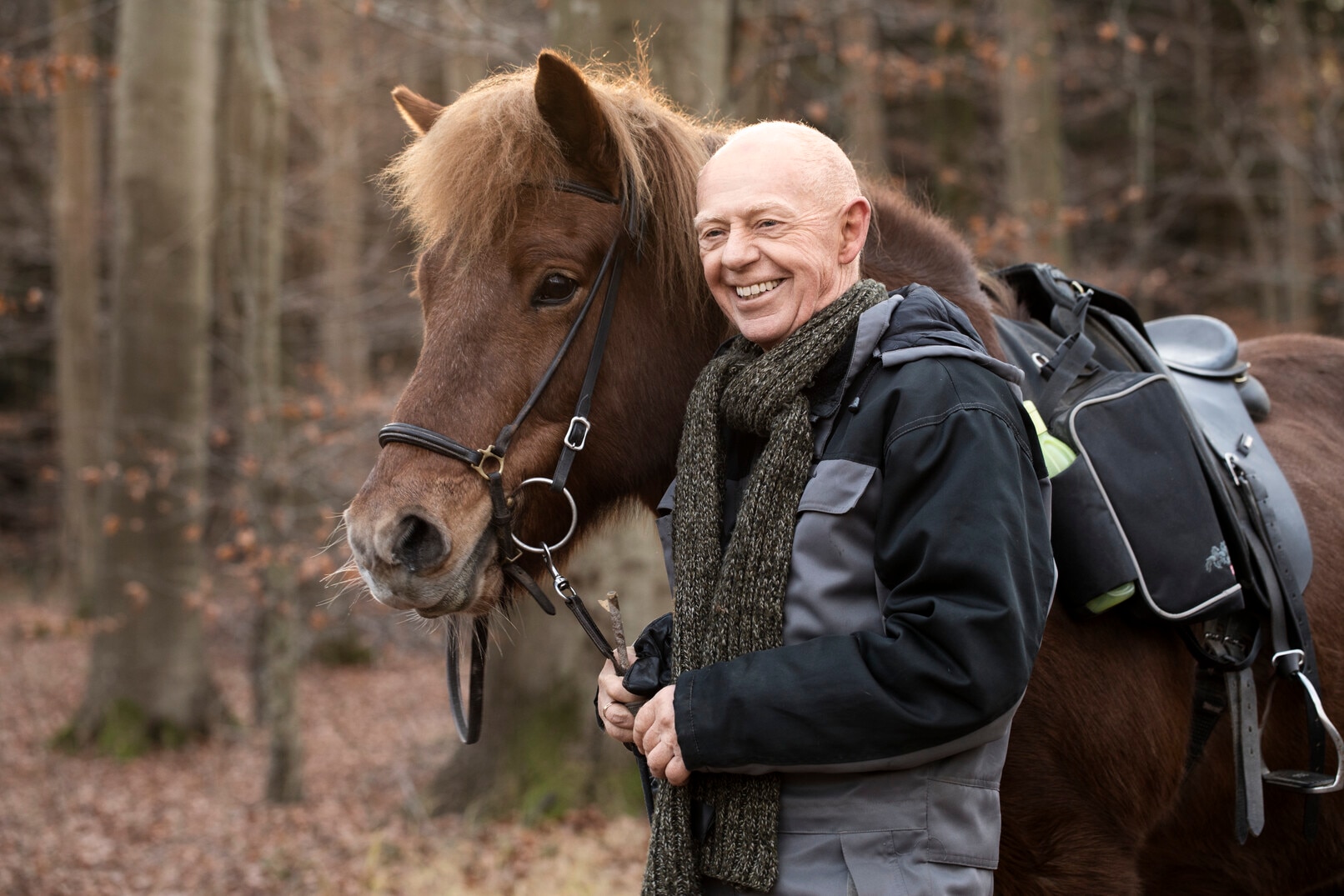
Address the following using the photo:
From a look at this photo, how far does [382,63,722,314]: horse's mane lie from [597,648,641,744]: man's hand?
2.94 ft

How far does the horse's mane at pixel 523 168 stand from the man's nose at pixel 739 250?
429 mm

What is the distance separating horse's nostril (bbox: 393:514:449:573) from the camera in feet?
6.93

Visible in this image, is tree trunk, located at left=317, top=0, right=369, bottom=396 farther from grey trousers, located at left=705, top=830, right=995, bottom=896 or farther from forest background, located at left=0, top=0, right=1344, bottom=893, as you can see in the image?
grey trousers, located at left=705, top=830, right=995, bottom=896

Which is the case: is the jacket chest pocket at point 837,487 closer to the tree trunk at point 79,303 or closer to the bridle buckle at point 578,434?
the bridle buckle at point 578,434

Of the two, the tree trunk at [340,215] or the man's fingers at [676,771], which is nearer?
the man's fingers at [676,771]

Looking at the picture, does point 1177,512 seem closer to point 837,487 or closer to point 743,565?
A: point 837,487

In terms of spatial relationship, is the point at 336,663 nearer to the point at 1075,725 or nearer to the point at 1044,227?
the point at 1044,227

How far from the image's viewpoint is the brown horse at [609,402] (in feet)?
7.22

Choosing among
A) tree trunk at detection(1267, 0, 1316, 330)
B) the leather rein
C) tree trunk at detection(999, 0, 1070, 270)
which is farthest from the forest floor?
tree trunk at detection(1267, 0, 1316, 330)

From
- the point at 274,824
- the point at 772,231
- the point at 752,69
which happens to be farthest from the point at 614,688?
the point at 274,824

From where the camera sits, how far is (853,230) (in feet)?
6.66

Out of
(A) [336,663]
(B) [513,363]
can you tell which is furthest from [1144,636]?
(A) [336,663]

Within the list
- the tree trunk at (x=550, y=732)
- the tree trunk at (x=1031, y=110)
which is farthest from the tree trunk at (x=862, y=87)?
the tree trunk at (x=550, y=732)

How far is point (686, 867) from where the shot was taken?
1.90m
